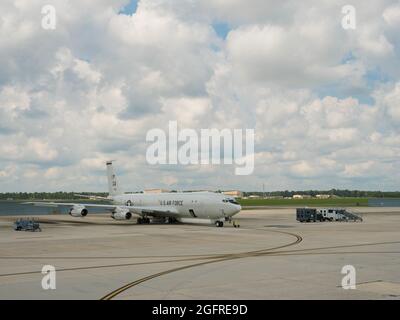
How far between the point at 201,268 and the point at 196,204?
35.5 m

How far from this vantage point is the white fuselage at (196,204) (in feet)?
Answer: 183

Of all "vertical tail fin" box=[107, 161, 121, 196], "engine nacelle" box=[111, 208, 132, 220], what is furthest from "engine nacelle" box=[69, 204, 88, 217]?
"vertical tail fin" box=[107, 161, 121, 196]

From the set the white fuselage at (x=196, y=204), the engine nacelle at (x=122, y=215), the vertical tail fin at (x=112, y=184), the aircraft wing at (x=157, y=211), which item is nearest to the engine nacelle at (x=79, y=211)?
the engine nacelle at (x=122, y=215)

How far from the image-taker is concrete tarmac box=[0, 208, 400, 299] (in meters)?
17.5

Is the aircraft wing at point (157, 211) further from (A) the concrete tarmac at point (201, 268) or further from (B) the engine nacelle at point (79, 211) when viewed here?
(A) the concrete tarmac at point (201, 268)

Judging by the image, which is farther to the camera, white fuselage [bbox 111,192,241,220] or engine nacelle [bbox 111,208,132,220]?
engine nacelle [bbox 111,208,132,220]

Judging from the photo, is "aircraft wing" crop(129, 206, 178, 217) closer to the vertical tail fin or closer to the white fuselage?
the white fuselage

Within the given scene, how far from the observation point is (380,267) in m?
23.6

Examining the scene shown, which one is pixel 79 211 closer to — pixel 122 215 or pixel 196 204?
pixel 122 215

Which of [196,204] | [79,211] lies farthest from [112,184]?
[196,204]

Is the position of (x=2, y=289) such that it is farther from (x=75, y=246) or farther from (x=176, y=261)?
(x=75, y=246)

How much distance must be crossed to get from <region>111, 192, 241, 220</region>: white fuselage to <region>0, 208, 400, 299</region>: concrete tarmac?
1709 centimetres

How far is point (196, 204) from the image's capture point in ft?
193

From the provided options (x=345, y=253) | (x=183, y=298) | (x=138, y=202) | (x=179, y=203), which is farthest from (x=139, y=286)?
(x=138, y=202)
